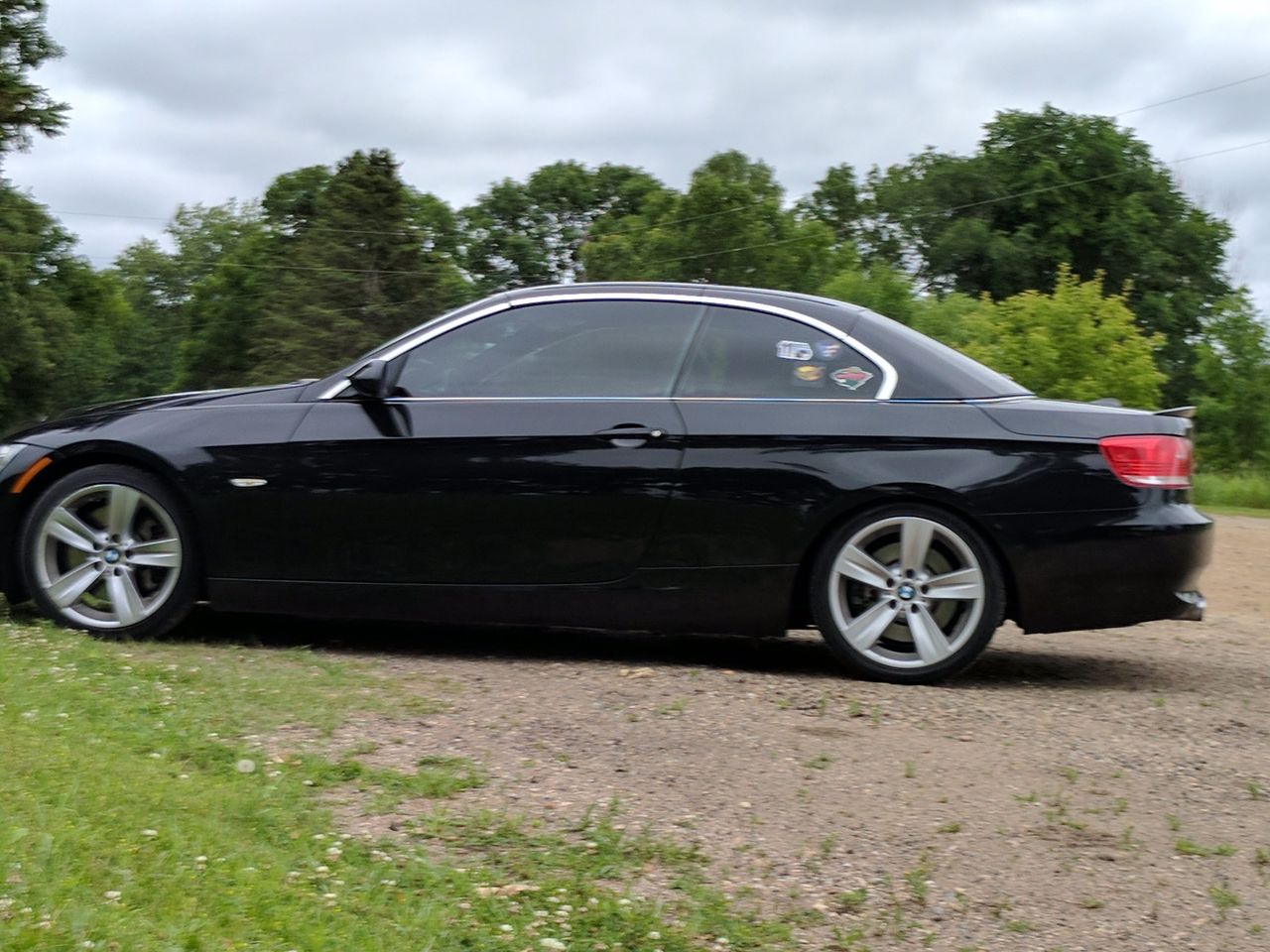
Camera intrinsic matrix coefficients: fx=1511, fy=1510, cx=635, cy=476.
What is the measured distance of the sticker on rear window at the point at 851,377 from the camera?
19.3 ft

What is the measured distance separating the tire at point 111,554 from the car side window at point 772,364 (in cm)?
216

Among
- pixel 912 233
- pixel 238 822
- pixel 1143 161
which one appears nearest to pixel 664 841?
pixel 238 822

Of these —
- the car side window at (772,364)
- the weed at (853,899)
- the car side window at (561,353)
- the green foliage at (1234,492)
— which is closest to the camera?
the weed at (853,899)

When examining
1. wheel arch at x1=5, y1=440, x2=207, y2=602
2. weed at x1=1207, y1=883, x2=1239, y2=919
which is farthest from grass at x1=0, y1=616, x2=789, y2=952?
wheel arch at x1=5, y1=440, x2=207, y2=602

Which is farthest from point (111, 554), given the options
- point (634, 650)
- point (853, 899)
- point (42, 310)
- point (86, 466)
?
point (42, 310)

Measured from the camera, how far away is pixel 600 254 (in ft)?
226

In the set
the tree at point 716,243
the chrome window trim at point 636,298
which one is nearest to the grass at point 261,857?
the chrome window trim at point 636,298

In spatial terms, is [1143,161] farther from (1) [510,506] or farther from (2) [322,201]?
(1) [510,506]

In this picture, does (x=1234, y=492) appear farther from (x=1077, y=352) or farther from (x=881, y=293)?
(x=881, y=293)

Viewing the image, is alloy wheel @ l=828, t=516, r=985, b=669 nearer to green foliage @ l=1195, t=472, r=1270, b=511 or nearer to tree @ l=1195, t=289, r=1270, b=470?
green foliage @ l=1195, t=472, r=1270, b=511

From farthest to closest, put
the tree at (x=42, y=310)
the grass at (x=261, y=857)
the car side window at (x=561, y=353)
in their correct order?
the tree at (x=42, y=310) → the car side window at (x=561, y=353) → the grass at (x=261, y=857)

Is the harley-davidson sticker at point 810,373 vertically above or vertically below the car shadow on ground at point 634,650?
above

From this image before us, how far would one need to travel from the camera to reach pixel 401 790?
3951 mm

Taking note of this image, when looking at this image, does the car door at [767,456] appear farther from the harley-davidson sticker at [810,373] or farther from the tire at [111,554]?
the tire at [111,554]
